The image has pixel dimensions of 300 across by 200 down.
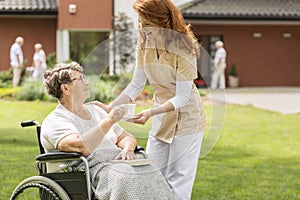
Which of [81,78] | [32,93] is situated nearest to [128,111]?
[81,78]

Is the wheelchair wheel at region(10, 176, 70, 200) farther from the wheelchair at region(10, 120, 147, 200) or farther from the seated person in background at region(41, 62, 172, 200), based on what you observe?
the seated person in background at region(41, 62, 172, 200)

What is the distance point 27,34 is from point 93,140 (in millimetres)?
16456

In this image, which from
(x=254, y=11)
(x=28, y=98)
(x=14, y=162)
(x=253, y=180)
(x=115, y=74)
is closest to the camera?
(x=115, y=74)

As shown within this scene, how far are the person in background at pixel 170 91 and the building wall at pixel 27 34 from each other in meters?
15.8

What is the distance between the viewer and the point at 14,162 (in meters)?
6.94

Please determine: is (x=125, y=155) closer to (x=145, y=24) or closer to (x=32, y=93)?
(x=145, y=24)

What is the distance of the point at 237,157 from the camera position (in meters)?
7.80

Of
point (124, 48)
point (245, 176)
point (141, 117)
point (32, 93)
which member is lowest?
point (32, 93)

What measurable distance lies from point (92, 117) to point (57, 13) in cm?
1602

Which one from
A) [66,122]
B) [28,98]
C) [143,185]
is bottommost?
[28,98]

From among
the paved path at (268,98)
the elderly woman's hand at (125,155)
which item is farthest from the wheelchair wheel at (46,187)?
the paved path at (268,98)

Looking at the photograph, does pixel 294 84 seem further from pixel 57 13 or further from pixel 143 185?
pixel 143 185

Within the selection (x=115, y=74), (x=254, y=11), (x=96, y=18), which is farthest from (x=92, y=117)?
(x=254, y=11)

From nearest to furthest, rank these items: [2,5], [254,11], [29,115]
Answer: [29,115], [2,5], [254,11]
